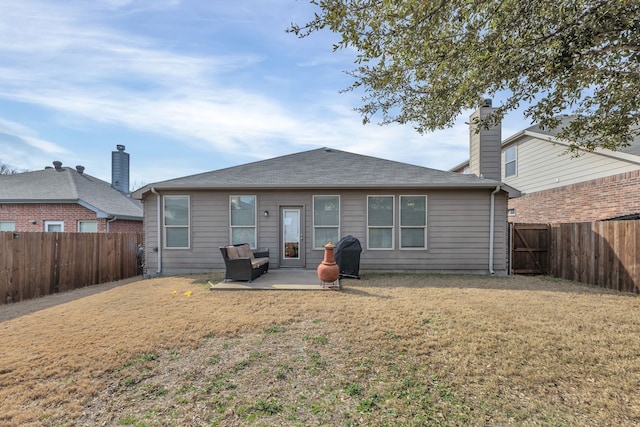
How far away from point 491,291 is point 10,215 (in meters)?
16.9

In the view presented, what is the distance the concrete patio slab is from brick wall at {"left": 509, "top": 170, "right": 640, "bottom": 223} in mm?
9011

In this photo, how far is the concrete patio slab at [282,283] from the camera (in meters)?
6.68

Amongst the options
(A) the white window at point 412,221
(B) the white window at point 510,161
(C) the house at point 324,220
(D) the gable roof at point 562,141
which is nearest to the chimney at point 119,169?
(C) the house at point 324,220

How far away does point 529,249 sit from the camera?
9203 mm

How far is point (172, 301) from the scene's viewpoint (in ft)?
18.7

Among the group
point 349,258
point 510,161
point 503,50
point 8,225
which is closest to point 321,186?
point 349,258

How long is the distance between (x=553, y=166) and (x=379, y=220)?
8456 millimetres

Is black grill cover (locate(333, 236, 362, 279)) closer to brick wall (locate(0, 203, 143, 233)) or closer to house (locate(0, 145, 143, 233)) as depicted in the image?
house (locate(0, 145, 143, 233))

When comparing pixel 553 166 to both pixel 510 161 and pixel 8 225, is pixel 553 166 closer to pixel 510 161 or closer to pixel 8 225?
pixel 510 161

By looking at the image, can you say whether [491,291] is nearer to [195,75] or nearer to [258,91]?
[258,91]

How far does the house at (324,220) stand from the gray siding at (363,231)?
0.03 metres

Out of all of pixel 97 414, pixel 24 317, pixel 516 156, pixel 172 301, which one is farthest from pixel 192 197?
pixel 516 156

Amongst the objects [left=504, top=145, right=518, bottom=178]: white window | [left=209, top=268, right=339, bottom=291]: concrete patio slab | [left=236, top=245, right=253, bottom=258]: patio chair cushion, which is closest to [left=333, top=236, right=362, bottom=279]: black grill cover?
[left=209, top=268, right=339, bottom=291]: concrete patio slab

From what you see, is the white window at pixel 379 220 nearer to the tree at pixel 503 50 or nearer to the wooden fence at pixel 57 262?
the tree at pixel 503 50
